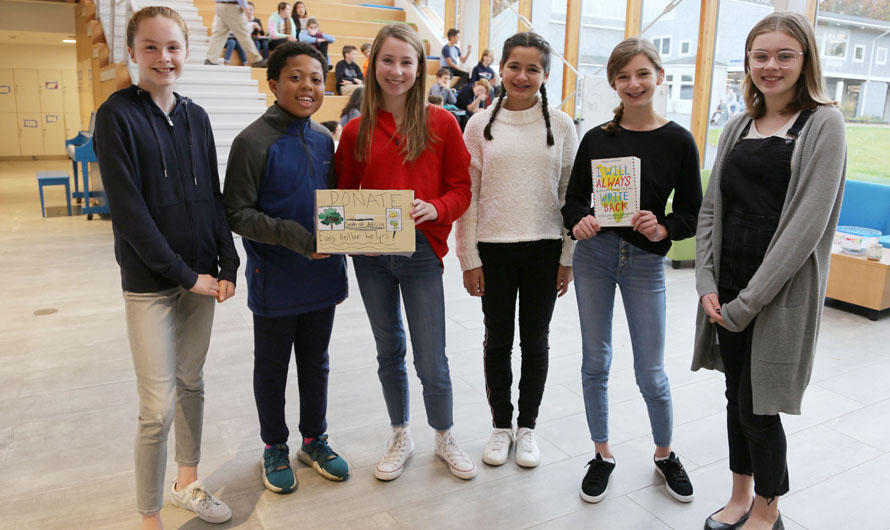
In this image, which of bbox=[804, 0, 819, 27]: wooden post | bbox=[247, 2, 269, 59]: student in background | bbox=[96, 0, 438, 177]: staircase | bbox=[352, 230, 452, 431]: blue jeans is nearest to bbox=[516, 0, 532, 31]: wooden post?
bbox=[96, 0, 438, 177]: staircase

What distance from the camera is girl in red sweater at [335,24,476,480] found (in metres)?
2.00

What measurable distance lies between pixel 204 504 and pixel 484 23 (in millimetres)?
10556

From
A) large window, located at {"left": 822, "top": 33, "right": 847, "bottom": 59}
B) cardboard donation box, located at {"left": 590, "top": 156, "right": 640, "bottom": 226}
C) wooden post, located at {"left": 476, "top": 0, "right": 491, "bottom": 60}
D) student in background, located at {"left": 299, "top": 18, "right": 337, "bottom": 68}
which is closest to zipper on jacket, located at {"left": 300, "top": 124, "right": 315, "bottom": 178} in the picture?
cardboard donation box, located at {"left": 590, "top": 156, "right": 640, "bottom": 226}

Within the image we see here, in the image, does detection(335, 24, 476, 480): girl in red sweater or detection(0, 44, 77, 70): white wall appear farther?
detection(0, 44, 77, 70): white wall

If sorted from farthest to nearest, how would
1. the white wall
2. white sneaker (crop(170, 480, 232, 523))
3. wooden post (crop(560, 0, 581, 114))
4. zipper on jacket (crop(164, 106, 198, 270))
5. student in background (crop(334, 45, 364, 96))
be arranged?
the white wall < wooden post (crop(560, 0, 581, 114)) < student in background (crop(334, 45, 364, 96)) < white sneaker (crop(170, 480, 232, 523)) < zipper on jacket (crop(164, 106, 198, 270))

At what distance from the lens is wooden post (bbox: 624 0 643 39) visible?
28.5ft

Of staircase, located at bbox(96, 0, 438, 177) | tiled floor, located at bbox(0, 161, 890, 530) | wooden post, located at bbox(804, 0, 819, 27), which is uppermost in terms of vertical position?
wooden post, located at bbox(804, 0, 819, 27)

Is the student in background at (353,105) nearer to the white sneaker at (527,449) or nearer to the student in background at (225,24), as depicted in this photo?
the student in background at (225,24)

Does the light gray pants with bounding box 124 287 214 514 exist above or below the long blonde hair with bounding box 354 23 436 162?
below

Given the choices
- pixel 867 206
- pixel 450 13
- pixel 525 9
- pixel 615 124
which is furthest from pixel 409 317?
pixel 450 13

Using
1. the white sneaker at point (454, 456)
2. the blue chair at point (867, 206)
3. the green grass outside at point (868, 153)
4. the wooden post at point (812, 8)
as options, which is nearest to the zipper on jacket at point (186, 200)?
the white sneaker at point (454, 456)

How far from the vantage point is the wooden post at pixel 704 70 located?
25.4ft

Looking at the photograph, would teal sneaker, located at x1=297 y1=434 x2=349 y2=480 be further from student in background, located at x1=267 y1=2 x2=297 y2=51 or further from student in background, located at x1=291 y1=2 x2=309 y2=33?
student in background, located at x1=291 y1=2 x2=309 y2=33

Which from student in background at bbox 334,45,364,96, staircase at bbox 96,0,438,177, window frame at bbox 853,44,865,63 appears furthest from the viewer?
student in background at bbox 334,45,364,96
